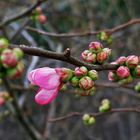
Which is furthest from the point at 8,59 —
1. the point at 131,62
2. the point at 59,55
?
the point at 131,62

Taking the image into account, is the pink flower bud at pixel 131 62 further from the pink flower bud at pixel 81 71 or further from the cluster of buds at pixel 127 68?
the pink flower bud at pixel 81 71

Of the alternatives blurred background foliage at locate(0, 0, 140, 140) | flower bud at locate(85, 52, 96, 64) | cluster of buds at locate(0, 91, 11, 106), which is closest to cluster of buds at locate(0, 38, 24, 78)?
flower bud at locate(85, 52, 96, 64)

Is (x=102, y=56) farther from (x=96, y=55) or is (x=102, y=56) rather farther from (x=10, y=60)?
(x=10, y=60)

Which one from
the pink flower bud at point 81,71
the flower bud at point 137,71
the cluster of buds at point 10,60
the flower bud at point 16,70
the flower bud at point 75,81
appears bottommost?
the flower bud at point 137,71

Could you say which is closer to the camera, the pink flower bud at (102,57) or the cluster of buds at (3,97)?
the pink flower bud at (102,57)

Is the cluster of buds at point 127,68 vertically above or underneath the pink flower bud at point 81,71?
underneath

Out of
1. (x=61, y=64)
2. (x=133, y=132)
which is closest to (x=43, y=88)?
(x=61, y=64)

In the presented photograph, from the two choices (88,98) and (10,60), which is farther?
(88,98)

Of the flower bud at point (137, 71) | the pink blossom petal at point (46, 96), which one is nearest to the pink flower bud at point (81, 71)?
the pink blossom petal at point (46, 96)
